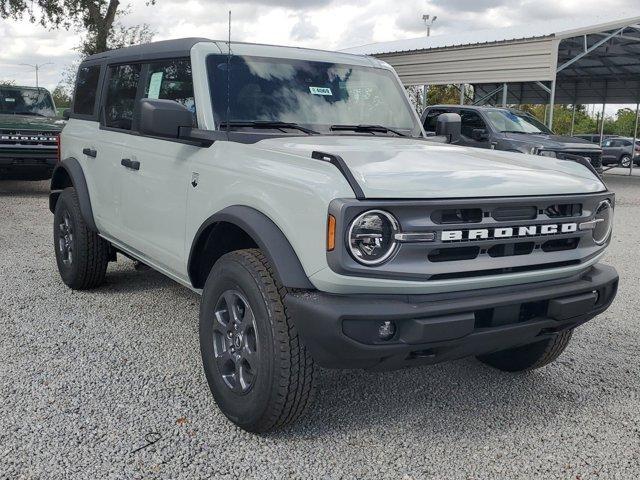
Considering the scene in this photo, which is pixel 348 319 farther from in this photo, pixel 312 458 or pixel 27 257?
pixel 27 257

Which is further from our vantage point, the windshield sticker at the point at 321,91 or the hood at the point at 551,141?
the hood at the point at 551,141

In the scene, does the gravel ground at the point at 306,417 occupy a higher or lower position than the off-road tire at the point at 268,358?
lower

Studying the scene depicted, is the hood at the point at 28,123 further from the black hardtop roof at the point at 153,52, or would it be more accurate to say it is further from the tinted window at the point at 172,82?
the tinted window at the point at 172,82

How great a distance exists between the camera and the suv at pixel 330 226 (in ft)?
8.68

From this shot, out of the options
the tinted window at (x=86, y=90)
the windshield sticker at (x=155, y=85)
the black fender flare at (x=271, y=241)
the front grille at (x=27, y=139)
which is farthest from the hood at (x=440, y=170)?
the front grille at (x=27, y=139)

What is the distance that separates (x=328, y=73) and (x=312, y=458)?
2.37m

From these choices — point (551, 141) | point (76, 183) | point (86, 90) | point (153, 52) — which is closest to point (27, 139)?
point (86, 90)

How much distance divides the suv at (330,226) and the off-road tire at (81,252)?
2.70ft

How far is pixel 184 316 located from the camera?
4.95 meters

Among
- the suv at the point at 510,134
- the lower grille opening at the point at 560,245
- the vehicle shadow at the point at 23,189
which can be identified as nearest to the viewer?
the lower grille opening at the point at 560,245

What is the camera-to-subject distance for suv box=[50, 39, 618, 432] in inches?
104

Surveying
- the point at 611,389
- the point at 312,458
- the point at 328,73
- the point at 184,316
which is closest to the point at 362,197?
the point at 312,458

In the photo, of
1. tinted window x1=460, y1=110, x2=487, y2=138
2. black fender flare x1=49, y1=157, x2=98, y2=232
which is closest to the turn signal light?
black fender flare x1=49, y1=157, x2=98, y2=232

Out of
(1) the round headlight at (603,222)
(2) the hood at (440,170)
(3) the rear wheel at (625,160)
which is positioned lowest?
(3) the rear wheel at (625,160)
